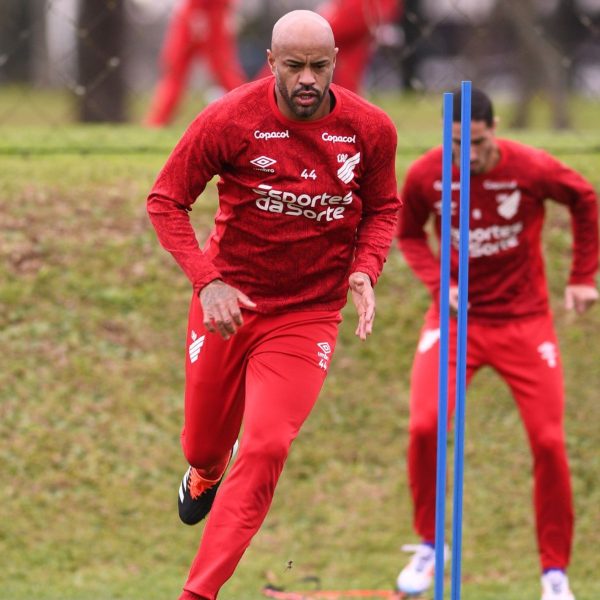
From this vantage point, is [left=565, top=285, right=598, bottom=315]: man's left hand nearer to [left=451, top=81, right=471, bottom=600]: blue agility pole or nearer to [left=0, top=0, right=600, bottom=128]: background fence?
[left=451, top=81, right=471, bottom=600]: blue agility pole

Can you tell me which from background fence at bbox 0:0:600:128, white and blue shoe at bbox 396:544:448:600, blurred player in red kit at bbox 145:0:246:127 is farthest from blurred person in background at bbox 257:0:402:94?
white and blue shoe at bbox 396:544:448:600

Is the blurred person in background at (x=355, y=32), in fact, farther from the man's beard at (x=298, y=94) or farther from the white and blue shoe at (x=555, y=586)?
the man's beard at (x=298, y=94)

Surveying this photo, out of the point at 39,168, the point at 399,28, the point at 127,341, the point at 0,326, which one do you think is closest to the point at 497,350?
the point at 127,341

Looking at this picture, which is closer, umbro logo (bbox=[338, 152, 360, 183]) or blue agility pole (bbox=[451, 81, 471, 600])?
blue agility pole (bbox=[451, 81, 471, 600])

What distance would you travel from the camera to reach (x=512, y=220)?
6.94 m

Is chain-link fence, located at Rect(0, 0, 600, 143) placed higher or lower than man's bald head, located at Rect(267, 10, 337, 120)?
higher

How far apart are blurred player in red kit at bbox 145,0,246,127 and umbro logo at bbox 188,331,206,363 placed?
717cm

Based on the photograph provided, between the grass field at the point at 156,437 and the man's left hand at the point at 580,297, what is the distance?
1550mm

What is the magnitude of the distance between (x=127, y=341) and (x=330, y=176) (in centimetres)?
365

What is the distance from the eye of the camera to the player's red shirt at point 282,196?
5.37 m

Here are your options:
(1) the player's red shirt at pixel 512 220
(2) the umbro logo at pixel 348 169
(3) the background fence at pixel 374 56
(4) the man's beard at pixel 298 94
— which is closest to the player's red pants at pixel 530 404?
(1) the player's red shirt at pixel 512 220

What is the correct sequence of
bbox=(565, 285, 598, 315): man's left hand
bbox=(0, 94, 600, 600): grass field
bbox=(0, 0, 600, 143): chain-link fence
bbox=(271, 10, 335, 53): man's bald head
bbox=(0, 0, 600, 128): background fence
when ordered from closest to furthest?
bbox=(271, 10, 335, 53): man's bald head
bbox=(565, 285, 598, 315): man's left hand
bbox=(0, 94, 600, 600): grass field
bbox=(0, 0, 600, 143): chain-link fence
bbox=(0, 0, 600, 128): background fence

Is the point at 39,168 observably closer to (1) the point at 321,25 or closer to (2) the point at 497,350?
(2) the point at 497,350

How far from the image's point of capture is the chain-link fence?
13.2 metres
